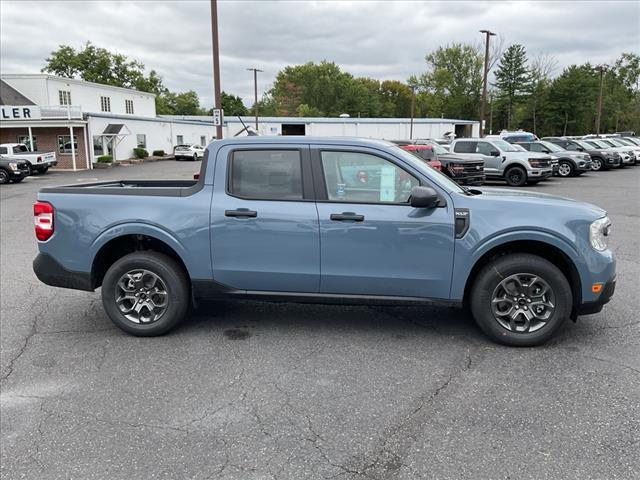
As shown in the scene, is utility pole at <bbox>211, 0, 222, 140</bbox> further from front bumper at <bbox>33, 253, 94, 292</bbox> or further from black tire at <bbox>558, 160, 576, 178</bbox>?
black tire at <bbox>558, 160, 576, 178</bbox>

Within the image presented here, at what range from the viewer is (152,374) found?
391 cm

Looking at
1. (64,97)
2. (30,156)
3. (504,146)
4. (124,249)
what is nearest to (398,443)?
(124,249)

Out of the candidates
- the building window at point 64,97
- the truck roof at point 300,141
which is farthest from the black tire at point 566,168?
the building window at point 64,97

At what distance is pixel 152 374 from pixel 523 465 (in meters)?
2.66

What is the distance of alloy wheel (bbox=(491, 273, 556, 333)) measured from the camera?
13.9 feet

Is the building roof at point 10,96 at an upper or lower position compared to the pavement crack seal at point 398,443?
upper

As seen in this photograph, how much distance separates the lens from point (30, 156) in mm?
27906

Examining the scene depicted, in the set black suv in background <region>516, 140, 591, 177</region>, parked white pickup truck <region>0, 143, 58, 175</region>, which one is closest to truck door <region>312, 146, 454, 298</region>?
black suv in background <region>516, 140, 591, 177</region>

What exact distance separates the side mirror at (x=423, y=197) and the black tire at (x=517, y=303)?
762 mm

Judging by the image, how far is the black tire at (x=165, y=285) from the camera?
4.55m

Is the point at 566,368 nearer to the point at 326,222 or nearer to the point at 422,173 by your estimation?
the point at 422,173

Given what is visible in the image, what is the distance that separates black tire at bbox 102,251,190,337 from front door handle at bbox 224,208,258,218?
75cm

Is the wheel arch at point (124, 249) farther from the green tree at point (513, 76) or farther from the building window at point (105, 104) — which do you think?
the green tree at point (513, 76)

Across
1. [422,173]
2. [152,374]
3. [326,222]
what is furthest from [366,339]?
[152,374]
